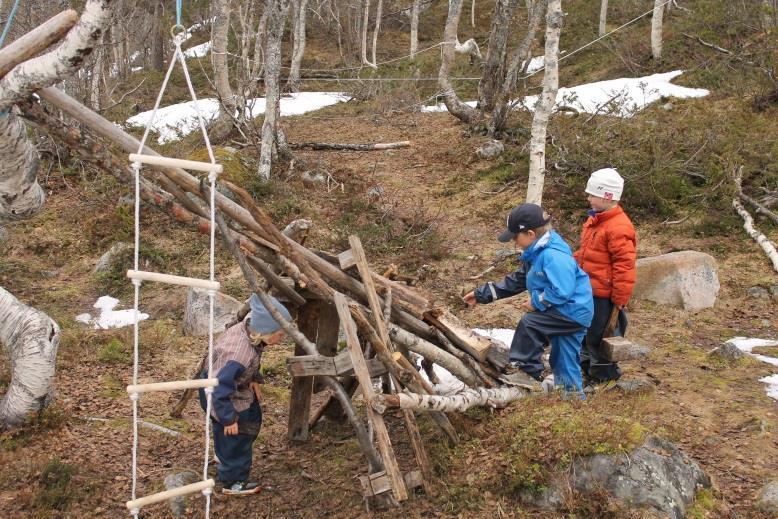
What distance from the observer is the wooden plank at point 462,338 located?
530cm

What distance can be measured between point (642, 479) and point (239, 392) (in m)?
2.83

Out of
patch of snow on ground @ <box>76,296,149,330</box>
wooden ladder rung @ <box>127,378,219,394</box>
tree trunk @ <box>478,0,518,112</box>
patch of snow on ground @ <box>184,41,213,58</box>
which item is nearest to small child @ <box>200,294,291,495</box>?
Answer: wooden ladder rung @ <box>127,378,219,394</box>

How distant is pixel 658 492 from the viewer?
4.18m

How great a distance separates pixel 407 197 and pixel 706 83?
8.82 meters

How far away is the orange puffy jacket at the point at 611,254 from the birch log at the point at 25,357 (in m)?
4.70


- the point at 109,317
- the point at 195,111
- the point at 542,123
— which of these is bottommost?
the point at 109,317

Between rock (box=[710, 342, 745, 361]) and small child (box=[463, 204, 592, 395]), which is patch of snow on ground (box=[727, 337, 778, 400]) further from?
small child (box=[463, 204, 592, 395])

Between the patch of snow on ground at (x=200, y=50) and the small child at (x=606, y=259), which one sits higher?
the small child at (x=606, y=259)

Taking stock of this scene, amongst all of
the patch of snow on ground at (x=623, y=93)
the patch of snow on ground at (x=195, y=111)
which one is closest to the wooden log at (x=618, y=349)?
the patch of snow on ground at (x=623, y=93)

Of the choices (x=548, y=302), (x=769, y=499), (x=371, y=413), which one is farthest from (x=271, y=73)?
(x=769, y=499)

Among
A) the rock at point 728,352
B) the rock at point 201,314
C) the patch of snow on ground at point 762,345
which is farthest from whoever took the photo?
the rock at point 201,314

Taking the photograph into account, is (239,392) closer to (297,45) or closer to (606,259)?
(606,259)

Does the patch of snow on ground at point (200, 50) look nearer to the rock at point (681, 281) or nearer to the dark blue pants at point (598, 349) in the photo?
the rock at point (681, 281)

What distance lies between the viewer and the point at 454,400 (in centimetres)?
467
